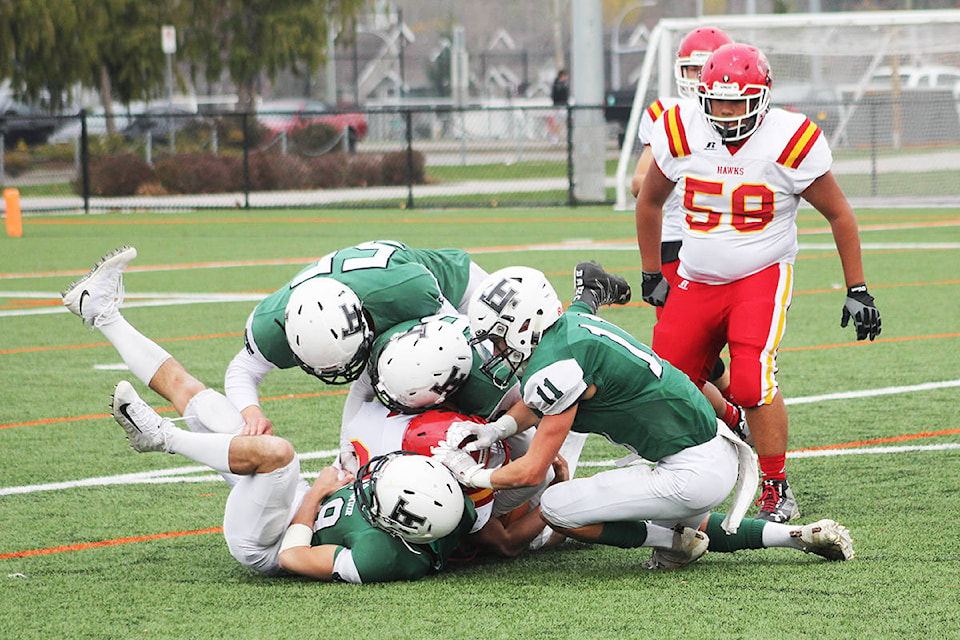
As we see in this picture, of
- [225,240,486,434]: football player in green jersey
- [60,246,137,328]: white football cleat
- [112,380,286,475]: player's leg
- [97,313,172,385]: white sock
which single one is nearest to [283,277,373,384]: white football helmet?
[225,240,486,434]: football player in green jersey

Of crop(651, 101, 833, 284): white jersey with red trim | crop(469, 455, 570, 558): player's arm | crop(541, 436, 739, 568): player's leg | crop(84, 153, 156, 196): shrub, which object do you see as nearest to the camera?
crop(541, 436, 739, 568): player's leg

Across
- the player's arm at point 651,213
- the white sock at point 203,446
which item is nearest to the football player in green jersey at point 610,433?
the white sock at point 203,446

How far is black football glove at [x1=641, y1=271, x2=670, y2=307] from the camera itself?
5.95 metres

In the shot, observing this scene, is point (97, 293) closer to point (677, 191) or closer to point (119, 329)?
point (119, 329)

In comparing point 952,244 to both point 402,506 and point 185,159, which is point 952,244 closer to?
point 402,506

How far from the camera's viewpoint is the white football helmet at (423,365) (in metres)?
4.59

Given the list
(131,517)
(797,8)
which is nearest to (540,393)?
(131,517)

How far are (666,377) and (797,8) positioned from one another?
67.7 m

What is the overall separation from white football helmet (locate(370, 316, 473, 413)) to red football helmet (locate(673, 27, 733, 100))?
224 cm

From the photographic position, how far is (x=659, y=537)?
4703 mm

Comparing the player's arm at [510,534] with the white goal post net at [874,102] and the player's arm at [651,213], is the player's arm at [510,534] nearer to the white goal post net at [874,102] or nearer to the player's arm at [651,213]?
the player's arm at [651,213]

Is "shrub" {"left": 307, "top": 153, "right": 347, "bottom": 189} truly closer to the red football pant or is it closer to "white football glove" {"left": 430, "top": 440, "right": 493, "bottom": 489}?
the red football pant

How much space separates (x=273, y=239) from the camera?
664 inches

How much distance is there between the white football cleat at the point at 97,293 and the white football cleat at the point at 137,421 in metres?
1.18
